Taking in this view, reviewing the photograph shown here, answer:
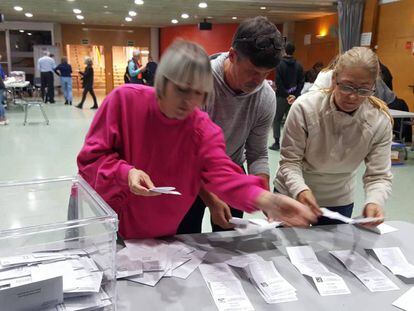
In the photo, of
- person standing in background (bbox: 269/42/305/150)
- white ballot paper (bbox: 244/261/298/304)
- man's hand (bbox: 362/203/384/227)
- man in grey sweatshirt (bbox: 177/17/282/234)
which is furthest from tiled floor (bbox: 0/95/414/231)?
white ballot paper (bbox: 244/261/298/304)

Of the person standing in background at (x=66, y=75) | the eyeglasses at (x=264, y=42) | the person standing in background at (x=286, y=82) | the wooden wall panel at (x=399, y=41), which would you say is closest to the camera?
the eyeglasses at (x=264, y=42)

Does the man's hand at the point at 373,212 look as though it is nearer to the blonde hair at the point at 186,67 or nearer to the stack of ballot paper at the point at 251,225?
the stack of ballot paper at the point at 251,225

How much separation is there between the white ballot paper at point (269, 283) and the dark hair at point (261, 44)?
2.09 ft

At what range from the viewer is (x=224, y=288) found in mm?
1113

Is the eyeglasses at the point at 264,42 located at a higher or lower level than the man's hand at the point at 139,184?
higher

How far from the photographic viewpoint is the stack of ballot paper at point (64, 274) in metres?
0.88

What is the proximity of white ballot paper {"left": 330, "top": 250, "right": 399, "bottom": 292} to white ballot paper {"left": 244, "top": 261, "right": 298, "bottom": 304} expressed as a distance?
0.25m

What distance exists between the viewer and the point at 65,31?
1638cm

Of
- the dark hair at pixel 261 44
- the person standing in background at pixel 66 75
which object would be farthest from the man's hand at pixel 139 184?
the person standing in background at pixel 66 75

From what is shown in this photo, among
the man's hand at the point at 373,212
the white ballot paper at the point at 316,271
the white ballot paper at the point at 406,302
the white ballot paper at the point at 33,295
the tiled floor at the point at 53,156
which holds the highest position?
the white ballot paper at the point at 33,295

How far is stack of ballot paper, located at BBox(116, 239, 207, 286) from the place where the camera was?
3.74 ft

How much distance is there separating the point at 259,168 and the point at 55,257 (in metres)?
0.97

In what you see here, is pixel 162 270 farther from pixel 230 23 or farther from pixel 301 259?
pixel 230 23

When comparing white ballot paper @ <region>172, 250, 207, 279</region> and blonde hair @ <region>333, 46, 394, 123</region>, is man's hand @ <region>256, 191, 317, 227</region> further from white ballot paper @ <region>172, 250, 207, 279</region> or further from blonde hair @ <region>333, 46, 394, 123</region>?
blonde hair @ <region>333, 46, 394, 123</region>
